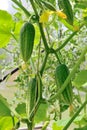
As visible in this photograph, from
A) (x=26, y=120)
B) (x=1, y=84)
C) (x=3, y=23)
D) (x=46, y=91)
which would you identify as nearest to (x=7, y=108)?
(x=26, y=120)

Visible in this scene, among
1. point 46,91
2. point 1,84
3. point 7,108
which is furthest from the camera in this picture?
point 1,84

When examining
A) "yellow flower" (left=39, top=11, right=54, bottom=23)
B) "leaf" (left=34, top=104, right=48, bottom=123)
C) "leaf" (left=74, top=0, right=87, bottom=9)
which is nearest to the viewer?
"yellow flower" (left=39, top=11, right=54, bottom=23)

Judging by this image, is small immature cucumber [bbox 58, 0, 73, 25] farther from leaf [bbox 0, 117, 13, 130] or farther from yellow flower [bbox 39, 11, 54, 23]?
leaf [bbox 0, 117, 13, 130]

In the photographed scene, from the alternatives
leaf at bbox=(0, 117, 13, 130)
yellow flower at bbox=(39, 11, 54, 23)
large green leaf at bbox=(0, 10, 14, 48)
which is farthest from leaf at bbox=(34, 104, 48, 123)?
yellow flower at bbox=(39, 11, 54, 23)

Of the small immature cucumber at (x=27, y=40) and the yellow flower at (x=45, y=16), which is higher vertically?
the yellow flower at (x=45, y=16)

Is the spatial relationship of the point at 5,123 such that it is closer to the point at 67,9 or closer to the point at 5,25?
the point at 5,25

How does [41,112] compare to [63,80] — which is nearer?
[63,80]

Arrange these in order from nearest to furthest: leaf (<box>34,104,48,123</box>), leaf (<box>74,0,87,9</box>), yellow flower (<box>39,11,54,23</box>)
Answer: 1. yellow flower (<box>39,11,54,23</box>)
2. leaf (<box>74,0,87,9</box>)
3. leaf (<box>34,104,48,123</box>)

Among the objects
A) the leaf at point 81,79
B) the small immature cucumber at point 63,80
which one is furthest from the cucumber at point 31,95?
the leaf at point 81,79

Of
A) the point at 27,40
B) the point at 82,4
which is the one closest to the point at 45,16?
the point at 27,40

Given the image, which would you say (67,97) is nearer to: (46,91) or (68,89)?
(68,89)

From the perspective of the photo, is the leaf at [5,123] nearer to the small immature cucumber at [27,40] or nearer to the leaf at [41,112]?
the leaf at [41,112]
